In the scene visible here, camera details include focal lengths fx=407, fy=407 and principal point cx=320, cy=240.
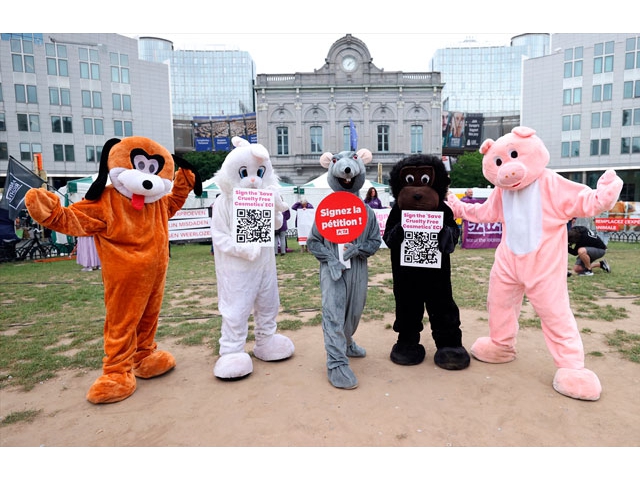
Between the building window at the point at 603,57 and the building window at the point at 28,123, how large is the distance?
143ft

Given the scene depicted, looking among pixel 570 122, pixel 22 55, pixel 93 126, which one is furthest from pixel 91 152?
pixel 570 122

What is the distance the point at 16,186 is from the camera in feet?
32.3

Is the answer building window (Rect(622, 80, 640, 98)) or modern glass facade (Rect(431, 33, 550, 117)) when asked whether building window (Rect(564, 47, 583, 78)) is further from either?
modern glass facade (Rect(431, 33, 550, 117))

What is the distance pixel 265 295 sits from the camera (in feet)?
12.4

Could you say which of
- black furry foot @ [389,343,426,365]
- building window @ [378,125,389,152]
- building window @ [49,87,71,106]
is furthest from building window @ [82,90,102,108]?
black furry foot @ [389,343,426,365]

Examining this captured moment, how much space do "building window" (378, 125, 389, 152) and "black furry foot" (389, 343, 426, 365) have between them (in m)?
29.5

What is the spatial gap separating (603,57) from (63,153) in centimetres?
4297

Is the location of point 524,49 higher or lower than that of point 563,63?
higher

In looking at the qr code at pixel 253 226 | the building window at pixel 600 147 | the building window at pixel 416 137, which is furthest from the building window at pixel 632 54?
the qr code at pixel 253 226

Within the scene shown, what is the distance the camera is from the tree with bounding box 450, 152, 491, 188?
34344 millimetres

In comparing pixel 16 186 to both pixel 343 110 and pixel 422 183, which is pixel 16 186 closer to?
pixel 422 183

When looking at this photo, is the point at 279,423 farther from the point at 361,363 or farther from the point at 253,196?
the point at 253,196

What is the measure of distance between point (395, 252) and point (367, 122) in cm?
2935

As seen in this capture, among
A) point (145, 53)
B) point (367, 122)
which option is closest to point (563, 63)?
point (367, 122)
